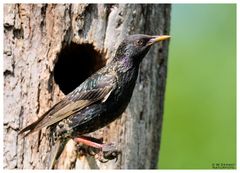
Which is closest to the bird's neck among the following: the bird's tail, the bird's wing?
the bird's wing

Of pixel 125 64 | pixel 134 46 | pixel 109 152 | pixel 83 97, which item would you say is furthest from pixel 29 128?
pixel 134 46

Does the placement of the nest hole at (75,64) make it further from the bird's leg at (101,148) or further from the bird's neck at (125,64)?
the bird's leg at (101,148)

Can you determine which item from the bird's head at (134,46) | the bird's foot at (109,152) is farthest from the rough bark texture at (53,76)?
the bird's foot at (109,152)

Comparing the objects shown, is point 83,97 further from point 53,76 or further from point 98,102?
point 53,76

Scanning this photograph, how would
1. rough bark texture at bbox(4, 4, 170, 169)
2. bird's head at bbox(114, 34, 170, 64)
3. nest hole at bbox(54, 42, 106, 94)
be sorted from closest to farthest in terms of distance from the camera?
rough bark texture at bbox(4, 4, 170, 169), bird's head at bbox(114, 34, 170, 64), nest hole at bbox(54, 42, 106, 94)

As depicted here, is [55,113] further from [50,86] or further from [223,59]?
[223,59]

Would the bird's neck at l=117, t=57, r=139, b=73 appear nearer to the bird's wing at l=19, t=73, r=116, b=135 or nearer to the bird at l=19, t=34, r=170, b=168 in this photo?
the bird at l=19, t=34, r=170, b=168
